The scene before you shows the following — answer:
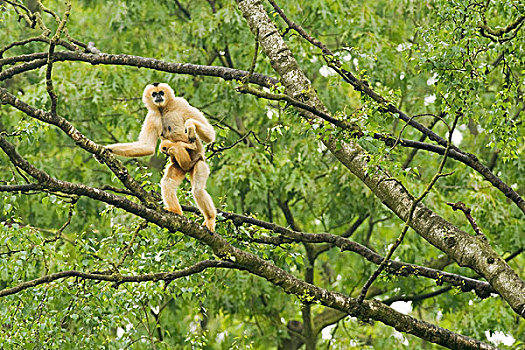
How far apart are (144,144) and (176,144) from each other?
0.30 m

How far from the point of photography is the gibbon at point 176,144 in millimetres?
6926

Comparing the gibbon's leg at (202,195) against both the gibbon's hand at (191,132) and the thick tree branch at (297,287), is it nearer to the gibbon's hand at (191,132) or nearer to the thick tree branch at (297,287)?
the gibbon's hand at (191,132)

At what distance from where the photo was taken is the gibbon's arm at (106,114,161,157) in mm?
6590

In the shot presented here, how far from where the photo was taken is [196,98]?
44.8 ft

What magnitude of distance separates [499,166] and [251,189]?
4.32 m

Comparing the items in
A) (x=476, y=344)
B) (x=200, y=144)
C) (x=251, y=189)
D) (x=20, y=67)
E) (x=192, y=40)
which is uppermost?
(x=192, y=40)

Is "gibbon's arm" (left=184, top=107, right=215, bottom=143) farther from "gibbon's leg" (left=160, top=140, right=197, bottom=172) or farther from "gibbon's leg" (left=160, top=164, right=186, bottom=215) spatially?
"gibbon's leg" (left=160, top=164, right=186, bottom=215)

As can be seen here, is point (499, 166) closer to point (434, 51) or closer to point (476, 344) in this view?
point (434, 51)

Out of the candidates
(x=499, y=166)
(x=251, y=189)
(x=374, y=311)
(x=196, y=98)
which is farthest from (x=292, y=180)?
(x=374, y=311)

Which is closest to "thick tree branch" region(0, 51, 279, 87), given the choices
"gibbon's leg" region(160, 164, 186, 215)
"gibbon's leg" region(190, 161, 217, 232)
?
"gibbon's leg" region(190, 161, 217, 232)

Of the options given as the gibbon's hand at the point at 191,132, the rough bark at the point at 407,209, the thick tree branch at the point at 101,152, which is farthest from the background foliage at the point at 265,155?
the thick tree branch at the point at 101,152

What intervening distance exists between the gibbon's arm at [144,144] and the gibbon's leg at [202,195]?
481 millimetres

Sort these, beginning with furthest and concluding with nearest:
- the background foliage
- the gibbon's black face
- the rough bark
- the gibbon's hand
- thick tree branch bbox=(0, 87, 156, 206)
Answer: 1. the background foliage
2. the gibbon's black face
3. the gibbon's hand
4. the rough bark
5. thick tree branch bbox=(0, 87, 156, 206)

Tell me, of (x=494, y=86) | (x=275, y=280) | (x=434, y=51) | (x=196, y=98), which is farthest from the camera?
(x=494, y=86)
